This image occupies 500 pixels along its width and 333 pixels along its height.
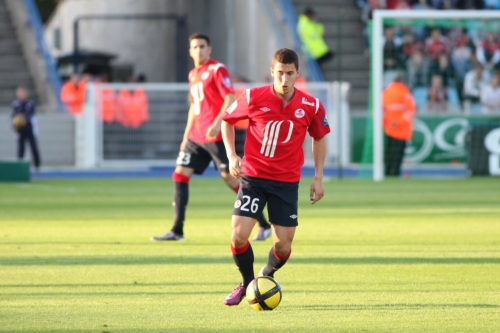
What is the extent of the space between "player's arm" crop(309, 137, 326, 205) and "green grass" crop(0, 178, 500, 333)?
2.48ft

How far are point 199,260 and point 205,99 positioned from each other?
226cm

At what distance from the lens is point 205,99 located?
11312 mm

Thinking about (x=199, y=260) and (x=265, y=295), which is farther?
(x=199, y=260)

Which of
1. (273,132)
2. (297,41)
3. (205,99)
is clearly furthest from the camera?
(297,41)

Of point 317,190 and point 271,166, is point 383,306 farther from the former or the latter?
point 271,166

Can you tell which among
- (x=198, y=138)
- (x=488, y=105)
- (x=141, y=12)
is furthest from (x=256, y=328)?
(x=141, y=12)

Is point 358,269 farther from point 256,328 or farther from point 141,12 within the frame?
point 141,12

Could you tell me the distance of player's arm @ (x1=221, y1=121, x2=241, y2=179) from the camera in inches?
285

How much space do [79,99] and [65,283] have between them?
19423 mm

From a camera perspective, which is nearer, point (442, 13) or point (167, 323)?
point (167, 323)

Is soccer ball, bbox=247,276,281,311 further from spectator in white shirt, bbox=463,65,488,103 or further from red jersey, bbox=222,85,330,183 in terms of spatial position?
spectator in white shirt, bbox=463,65,488,103

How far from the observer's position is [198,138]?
1123cm

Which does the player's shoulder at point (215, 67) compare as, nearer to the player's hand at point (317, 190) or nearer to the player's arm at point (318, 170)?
the player's arm at point (318, 170)

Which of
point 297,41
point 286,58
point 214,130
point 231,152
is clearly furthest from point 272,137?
point 297,41
